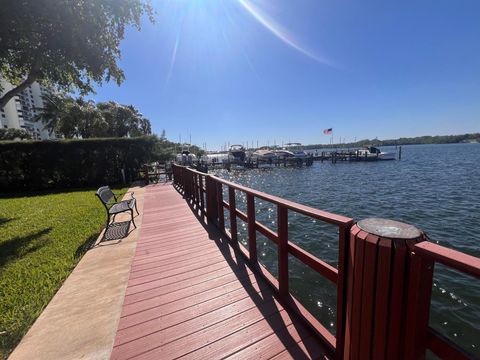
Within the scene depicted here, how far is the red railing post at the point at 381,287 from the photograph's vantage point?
1.20 metres

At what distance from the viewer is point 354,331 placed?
4.83 feet

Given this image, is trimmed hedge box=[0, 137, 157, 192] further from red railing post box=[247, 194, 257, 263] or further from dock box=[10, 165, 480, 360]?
red railing post box=[247, 194, 257, 263]

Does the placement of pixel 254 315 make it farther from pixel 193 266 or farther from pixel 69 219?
pixel 69 219

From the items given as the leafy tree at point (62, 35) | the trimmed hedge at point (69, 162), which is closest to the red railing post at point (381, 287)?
the leafy tree at point (62, 35)

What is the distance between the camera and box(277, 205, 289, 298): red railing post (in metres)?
2.50

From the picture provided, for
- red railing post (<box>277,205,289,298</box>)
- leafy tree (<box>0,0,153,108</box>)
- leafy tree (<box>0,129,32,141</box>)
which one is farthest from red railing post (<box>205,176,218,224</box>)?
leafy tree (<box>0,129,32,141</box>)

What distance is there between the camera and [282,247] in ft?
8.53

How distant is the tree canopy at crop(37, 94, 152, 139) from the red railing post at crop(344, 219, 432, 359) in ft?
91.6

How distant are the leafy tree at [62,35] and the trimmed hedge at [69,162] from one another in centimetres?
405

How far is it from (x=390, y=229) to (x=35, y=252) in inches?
234

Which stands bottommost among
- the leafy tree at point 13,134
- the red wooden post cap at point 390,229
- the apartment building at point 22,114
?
the red wooden post cap at point 390,229

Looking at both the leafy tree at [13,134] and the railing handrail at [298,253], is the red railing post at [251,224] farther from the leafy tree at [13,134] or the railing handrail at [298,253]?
the leafy tree at [13,134]

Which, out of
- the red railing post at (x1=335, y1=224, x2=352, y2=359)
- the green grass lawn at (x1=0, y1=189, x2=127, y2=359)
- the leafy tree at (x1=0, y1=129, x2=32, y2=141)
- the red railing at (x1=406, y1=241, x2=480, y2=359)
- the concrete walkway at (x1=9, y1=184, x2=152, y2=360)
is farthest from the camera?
the leafy tree at (x1=0, y1=129, x2=32, y2=141)

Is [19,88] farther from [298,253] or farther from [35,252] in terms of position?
[298,253]
